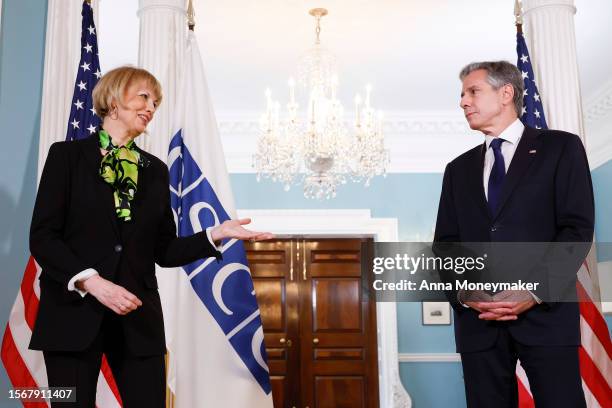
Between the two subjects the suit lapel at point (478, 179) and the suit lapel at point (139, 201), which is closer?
the suit lapel at point (139, 201)

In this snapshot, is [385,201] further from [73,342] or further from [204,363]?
[73,342]

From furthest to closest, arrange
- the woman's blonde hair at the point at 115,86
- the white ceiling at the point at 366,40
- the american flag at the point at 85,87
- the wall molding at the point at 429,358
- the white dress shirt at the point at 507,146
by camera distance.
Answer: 1. the wall molding at the point at 429,358
2. the white ceiling at the point at 366,40
3. the american flag at the point at 85,87
4. the white dress shirt at the point at 507,146
5. the woman's blonde hair at the point at 115,86

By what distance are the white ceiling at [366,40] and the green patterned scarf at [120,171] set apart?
309 cm

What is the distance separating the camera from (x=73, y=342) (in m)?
1.52

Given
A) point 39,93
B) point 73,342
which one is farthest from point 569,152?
point 39,93

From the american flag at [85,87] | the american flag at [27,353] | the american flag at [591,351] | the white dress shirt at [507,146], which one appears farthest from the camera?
the american flag at [591,351]

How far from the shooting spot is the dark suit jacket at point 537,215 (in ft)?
5.95

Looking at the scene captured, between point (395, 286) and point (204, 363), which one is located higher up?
point (395, 286)

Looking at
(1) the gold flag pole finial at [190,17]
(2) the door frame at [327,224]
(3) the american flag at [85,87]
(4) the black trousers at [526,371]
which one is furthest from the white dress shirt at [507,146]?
(2) the door frame at [327,224]

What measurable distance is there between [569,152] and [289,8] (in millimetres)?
3170

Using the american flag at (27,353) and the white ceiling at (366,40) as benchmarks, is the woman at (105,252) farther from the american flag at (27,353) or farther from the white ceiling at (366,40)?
the white ceiling at (366,40)

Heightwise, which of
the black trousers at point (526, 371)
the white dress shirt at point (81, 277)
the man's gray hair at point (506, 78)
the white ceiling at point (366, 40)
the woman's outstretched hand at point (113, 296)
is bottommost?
the black trousers at point (526, 371)

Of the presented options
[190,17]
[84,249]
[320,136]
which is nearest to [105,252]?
[84,249]

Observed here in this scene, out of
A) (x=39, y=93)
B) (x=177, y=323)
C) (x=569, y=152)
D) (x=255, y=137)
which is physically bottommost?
(x=177, y=323)
